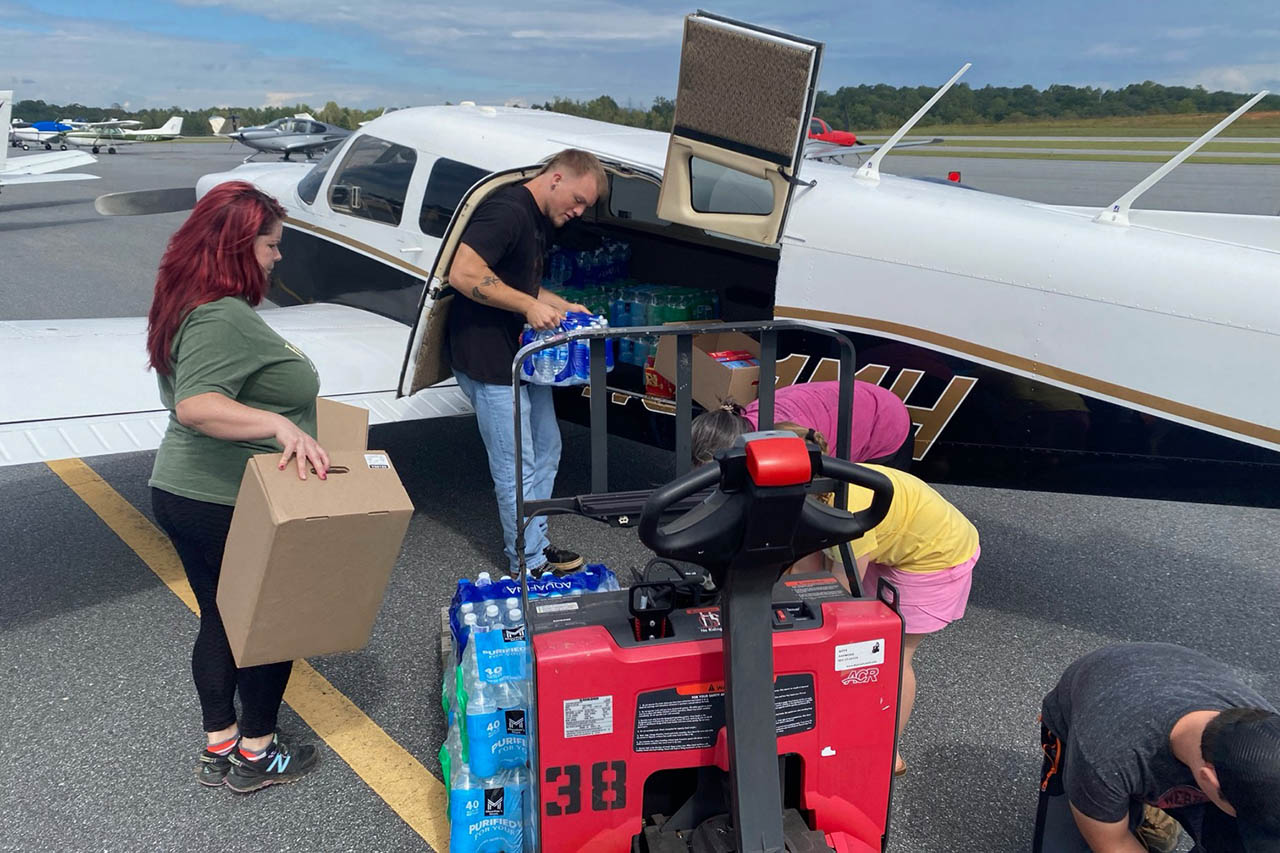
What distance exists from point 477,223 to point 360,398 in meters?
1.46

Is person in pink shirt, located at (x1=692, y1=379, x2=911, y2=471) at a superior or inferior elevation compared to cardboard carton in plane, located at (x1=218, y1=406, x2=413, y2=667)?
superior

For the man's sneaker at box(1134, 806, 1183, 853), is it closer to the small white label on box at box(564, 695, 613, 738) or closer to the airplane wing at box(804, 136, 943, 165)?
the small white label on box at box(564, 695, 613, 738)

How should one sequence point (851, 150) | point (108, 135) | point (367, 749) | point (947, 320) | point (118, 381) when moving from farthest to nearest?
point (108, 135) < point (851, 150) < point (118, 381) < point (947, 320) < point (367, 749)

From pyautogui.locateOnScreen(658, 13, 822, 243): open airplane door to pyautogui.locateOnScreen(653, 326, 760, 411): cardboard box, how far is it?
549 mm

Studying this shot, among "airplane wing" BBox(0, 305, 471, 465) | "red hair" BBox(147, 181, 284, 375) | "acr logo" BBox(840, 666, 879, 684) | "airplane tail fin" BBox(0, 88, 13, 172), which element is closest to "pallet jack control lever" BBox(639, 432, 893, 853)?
"acr logo" BBox(840, 666, 879, 684)

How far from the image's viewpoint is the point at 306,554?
246cm

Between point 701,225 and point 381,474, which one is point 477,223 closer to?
point 701,225

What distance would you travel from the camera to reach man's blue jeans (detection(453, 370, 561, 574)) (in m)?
3.98

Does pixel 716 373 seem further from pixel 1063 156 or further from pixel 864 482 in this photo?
pixel 1063 156

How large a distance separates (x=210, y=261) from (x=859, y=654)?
6.29ft

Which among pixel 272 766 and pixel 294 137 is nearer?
pixel 272 766

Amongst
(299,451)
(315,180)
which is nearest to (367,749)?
(299,451)

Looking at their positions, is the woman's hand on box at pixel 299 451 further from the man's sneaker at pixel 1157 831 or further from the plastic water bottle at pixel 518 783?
the man's sneaker at pixel 1157 831

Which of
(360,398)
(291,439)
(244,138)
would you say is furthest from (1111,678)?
(244,138)
